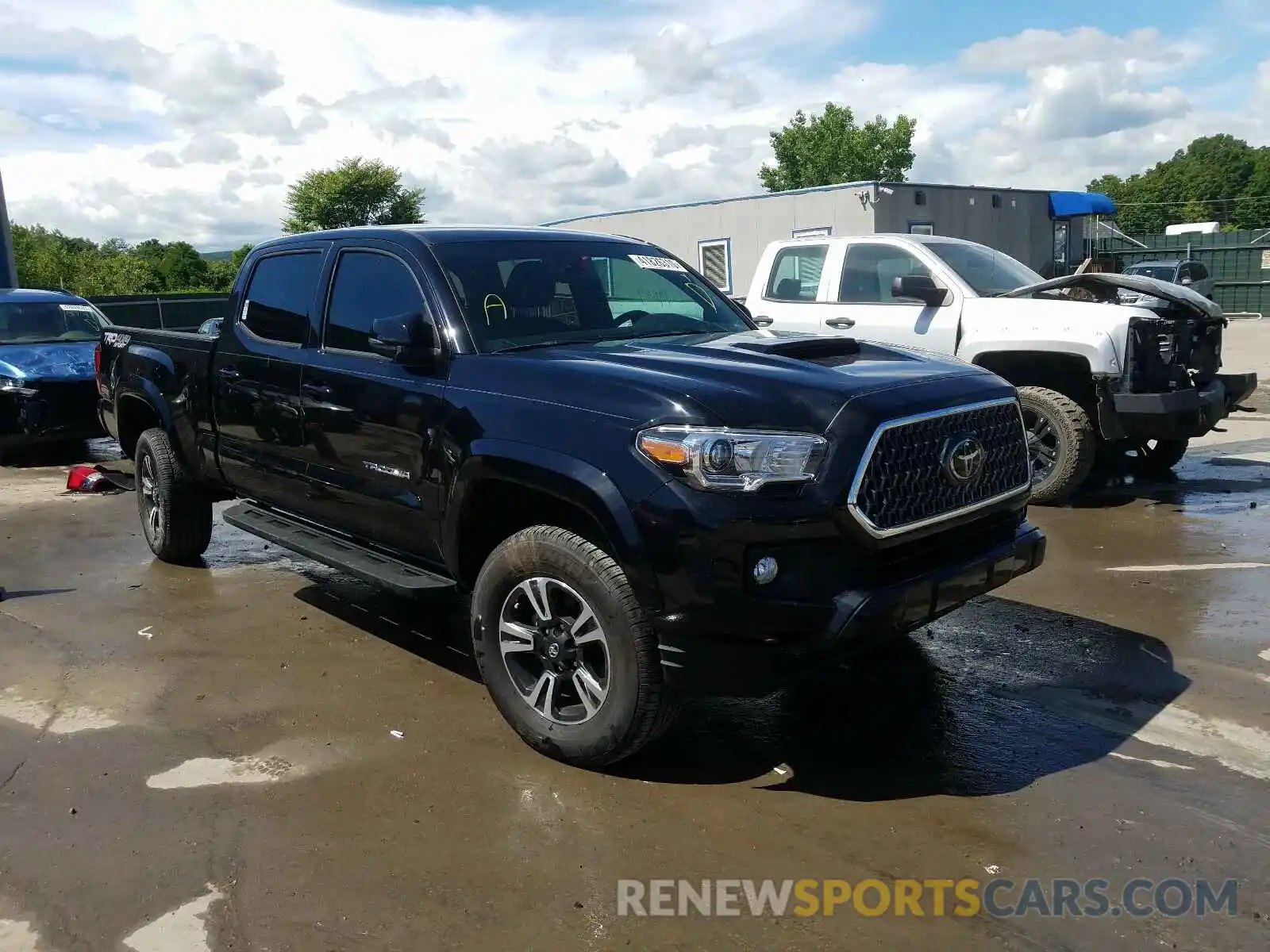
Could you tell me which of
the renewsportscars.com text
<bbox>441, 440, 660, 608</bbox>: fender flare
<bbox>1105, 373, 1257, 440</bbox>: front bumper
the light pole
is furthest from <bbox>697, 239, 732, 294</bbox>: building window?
the renewsportscars.com text

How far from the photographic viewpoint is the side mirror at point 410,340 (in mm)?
4125

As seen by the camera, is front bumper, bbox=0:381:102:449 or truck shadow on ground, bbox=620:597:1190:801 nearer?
truck shadow on ground, bbox=620:597:1190:801

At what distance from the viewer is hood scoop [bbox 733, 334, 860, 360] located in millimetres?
3954

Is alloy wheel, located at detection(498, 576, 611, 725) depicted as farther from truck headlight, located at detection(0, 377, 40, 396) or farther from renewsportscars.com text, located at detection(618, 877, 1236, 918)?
truck headlight, located at detection(0, 377, 40, 396)

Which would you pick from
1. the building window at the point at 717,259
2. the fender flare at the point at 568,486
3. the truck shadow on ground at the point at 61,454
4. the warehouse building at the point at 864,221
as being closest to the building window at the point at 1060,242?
the warehouse building at the point at 864,221

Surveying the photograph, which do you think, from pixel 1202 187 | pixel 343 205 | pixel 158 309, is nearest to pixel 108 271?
pixel 343 205

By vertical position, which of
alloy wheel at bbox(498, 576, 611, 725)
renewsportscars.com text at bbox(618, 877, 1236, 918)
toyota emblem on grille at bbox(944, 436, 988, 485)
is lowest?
renewsportscars.com text at bbox(618, 877, 1236, 918)

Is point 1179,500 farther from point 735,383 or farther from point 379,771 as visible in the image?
point 379,771

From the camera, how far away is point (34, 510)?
8664 millimetres

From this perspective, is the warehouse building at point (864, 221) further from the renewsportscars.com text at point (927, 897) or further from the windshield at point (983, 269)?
the renewsportscars.com text at point (927, 897)

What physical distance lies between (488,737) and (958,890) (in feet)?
6.00

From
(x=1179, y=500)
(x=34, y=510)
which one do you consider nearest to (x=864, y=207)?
(x=1179, y=500)

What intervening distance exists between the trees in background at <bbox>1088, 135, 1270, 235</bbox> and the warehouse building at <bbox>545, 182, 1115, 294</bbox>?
243ft

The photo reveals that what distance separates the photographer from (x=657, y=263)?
17.2 ft
